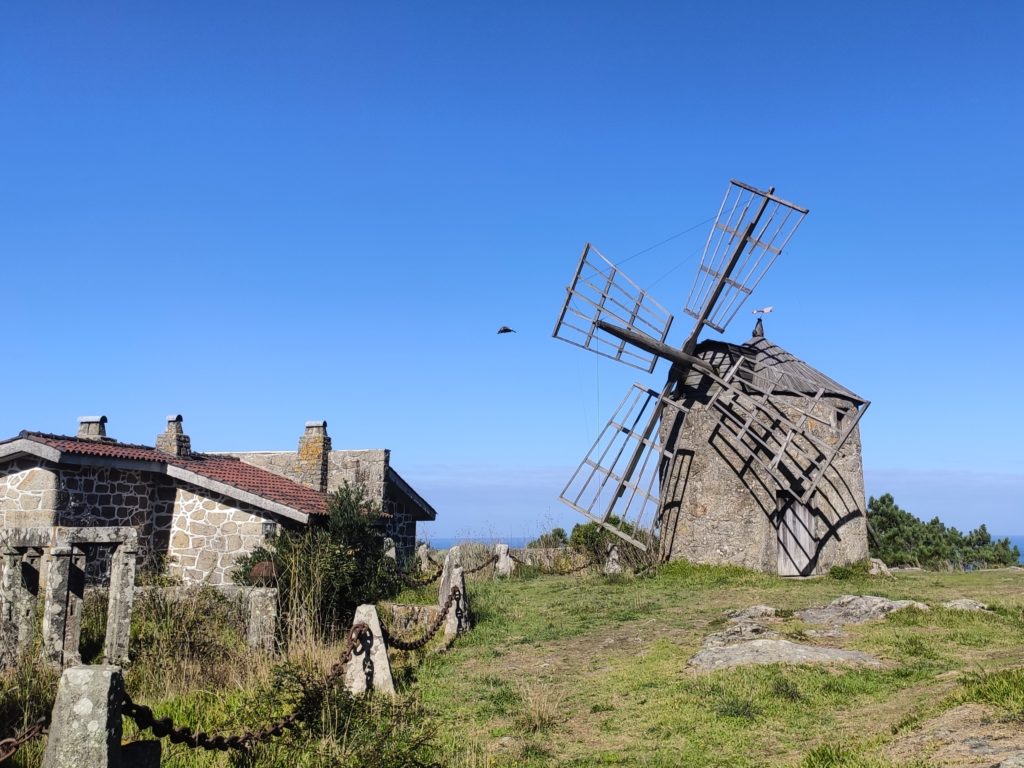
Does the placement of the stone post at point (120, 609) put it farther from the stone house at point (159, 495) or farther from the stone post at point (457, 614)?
the stone house at point (159, 495)

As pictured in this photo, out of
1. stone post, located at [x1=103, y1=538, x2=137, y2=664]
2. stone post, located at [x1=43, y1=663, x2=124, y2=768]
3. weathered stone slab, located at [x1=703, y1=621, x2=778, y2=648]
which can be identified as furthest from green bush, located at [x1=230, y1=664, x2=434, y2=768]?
weathered stone slab, located at [x1=703, y1=621, x2=778, y2=648]

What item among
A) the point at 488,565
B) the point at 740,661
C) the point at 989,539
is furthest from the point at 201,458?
the point at 989,539

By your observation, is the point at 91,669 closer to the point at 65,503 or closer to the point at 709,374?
the point at 65,503

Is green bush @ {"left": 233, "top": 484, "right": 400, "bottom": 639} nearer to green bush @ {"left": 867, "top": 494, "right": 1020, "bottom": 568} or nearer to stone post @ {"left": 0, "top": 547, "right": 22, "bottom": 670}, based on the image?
stone post @ {"left": 0, "top": 547, "right": 22, "bottom": 670}

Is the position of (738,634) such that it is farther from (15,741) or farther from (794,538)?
(794,538)

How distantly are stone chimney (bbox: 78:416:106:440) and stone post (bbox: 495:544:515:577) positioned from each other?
35.4 feet

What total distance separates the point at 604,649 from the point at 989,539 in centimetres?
2047

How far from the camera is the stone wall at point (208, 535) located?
686 inches

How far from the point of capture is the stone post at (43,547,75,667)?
999 centimetres

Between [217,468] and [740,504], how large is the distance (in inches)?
480

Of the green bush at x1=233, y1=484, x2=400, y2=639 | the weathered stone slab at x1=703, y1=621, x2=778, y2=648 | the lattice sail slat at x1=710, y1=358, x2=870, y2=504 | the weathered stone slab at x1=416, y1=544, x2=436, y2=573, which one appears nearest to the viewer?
the weathered stone slab at x1=703, y1=621, x2=778, y2=648

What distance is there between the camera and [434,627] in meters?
11.4

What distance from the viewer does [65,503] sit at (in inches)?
623

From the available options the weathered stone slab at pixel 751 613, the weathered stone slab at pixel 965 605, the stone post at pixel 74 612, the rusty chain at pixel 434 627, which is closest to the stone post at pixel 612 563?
the weathered stone slab at pixel 751 613
